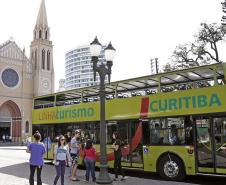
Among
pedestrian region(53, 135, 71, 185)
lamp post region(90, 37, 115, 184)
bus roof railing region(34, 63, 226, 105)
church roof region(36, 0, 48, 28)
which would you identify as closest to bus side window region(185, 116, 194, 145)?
bus roof railing region(34, 63, 226, 105)

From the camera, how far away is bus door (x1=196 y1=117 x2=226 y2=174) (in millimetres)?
10992

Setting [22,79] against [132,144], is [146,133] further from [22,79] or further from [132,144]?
[22,79]

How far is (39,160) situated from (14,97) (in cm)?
5325

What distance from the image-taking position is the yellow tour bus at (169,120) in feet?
37.5

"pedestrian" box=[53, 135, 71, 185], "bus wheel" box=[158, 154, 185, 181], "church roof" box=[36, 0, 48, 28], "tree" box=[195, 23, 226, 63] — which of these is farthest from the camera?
"church roof" box=[36, 0, 48, 28]

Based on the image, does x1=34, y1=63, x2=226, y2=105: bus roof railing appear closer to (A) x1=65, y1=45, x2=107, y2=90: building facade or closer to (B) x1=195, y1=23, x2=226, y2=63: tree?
(B) x1=195, y1=23, x2=226, y2=63: tree

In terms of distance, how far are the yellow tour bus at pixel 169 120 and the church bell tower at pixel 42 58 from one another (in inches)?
1927

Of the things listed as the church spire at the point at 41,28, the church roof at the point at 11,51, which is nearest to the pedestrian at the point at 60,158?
the church roof at the point at 11,51

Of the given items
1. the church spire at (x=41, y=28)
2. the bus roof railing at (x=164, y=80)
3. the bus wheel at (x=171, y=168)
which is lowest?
the bus wheel at (x=171, y=168)

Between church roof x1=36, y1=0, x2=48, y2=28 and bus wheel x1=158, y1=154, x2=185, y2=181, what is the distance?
5793 centimetres

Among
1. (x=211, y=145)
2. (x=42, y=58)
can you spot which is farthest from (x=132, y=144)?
(x=42, y=58)

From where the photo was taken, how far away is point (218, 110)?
11305mm

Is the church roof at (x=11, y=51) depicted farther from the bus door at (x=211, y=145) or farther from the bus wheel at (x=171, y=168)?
the bus door at (x=211, y=145)

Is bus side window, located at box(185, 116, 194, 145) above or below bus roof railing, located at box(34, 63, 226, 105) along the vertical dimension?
below
